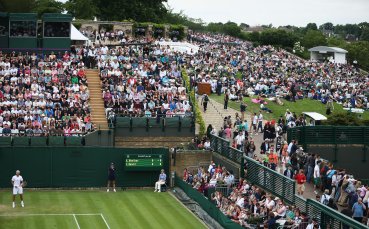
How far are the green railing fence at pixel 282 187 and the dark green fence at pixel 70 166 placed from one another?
4307 mm

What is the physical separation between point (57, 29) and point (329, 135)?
2196cm

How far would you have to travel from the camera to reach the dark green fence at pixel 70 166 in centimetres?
3962

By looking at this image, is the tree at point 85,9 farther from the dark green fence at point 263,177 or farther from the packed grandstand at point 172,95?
the dark green fence at point 263,177

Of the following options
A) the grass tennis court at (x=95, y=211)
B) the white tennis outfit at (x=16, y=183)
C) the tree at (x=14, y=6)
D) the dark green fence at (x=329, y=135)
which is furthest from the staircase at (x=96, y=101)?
the tree at (x=14, y=6)

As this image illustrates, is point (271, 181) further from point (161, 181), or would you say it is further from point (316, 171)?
point (161, 181)

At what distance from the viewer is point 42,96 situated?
44938 millimetres

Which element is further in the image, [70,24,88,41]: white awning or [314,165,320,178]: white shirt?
[70,24,88,41]: white awning

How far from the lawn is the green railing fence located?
11511 millimetres

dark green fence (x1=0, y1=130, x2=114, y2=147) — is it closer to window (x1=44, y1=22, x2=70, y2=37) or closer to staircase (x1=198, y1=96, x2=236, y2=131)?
staircase (x1=198, y1=96, x2=236, y2=131)

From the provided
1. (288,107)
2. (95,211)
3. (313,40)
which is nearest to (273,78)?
(288,107)

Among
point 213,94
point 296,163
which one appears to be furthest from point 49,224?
point 213,94

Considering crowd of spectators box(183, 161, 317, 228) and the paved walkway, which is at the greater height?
the paved walkway

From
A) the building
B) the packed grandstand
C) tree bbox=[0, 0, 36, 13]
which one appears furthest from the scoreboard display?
the building

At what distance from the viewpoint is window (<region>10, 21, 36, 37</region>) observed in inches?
2116
